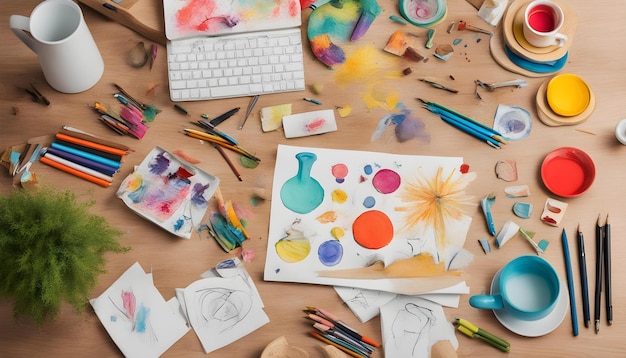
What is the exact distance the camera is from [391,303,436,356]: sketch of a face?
1381 mm

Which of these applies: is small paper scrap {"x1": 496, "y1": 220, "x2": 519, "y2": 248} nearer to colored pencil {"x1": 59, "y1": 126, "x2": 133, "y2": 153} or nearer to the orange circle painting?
the orange circle painting

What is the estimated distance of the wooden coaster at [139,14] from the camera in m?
1.58

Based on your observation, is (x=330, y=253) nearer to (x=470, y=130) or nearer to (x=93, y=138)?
(x=470, y=130)

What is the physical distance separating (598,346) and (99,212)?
3.47 ft

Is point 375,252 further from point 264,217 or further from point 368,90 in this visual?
point 368,90

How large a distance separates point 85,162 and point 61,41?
10.2 inches

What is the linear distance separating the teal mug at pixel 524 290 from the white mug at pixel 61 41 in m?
0.95

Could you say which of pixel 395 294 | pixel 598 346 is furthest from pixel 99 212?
pixel 598 346

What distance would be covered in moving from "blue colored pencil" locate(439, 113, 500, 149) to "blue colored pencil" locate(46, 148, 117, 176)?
2.41 feet

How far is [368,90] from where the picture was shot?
1.58 meters

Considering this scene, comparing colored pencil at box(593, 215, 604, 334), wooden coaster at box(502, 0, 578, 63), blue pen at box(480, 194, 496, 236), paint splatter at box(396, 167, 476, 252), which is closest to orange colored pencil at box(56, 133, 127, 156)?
paint splatter at box(396, 167, 476, 252)

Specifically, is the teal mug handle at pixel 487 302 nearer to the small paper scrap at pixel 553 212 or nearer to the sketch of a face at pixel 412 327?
the sketch of a face at pixel 412 327

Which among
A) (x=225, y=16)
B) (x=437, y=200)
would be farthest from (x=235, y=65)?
(x=437, y=200)

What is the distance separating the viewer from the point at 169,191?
4.88 feet
